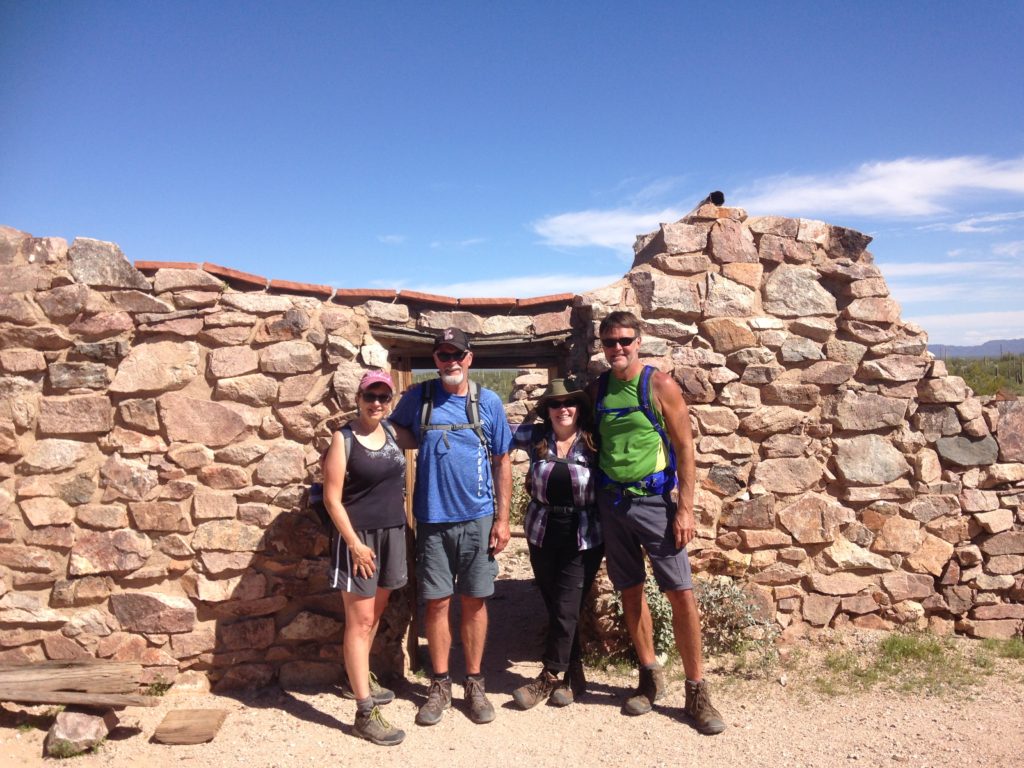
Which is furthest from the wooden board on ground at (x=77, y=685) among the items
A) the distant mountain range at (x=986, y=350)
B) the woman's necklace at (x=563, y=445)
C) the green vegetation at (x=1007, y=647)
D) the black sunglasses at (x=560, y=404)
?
the distant mountain range at (x=986, y=350)

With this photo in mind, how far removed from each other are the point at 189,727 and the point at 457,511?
1793 millimetres

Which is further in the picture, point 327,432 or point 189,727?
point 327,432

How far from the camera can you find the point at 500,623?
224 inches

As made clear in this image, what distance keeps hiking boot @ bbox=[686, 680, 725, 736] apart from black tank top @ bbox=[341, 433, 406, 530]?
70.5 inches

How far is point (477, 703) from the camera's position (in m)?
3.98

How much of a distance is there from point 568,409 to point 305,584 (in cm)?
193

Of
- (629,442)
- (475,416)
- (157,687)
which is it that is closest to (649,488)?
(629,442)

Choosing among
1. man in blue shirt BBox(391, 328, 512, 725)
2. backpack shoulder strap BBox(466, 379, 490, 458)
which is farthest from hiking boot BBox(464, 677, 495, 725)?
backpack shoulder strap BBox(466, 379, 490, 458)

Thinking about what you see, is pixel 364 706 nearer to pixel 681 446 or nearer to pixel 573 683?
pixel 573 683

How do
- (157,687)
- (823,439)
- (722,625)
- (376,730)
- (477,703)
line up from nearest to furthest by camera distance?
1. (376,730)
2. (477,703)
3. (157,687)
4. (722,625)
5. (823,439)

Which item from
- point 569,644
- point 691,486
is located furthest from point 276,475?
point 691,486

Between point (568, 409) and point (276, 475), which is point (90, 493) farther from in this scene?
point (568, 409)

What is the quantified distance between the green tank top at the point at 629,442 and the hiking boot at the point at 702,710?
114 centimetres

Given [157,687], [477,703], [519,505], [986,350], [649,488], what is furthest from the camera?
[986,350]
